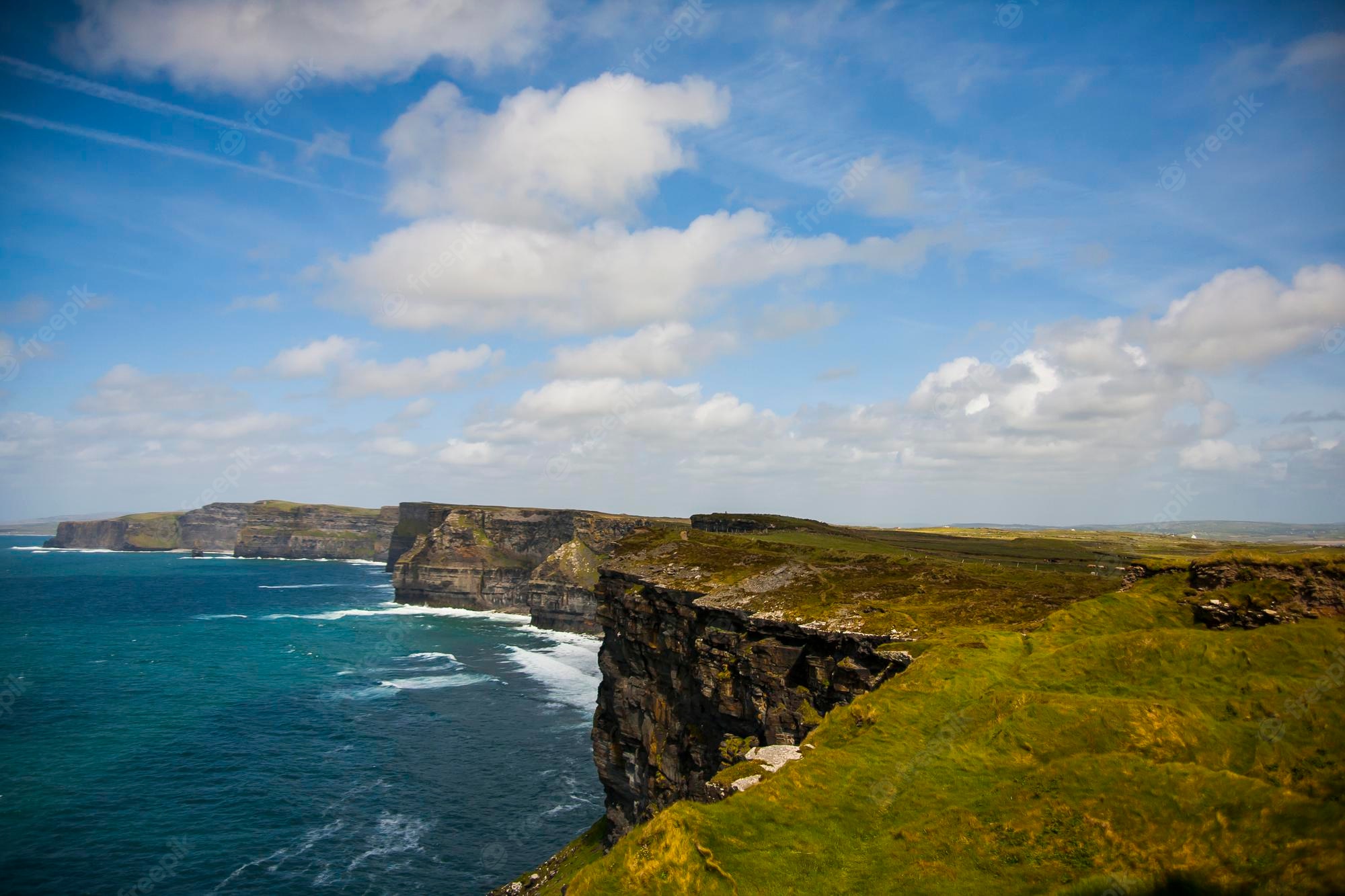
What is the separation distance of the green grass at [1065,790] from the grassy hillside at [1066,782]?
5 centimetres

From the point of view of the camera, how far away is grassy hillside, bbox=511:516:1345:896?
48.7 ft

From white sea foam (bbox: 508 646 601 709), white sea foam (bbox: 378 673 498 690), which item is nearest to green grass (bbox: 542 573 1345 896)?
white sea foam (bbox: 508 646 601 709)

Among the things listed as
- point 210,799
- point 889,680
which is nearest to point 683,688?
point 889,680

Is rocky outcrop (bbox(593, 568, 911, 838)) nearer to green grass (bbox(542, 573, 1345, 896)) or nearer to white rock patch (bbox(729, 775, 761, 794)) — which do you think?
white rock patch (bbox(729, 775, 761, 794))

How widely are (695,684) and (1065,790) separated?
3100 centimetres

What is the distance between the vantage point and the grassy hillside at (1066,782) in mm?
14836

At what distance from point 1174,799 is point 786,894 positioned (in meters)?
9.37

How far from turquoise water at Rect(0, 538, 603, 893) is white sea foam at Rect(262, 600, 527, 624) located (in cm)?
2339

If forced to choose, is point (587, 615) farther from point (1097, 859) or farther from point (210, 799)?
point (1097, 859)

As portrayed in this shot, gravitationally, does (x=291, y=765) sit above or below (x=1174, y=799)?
below

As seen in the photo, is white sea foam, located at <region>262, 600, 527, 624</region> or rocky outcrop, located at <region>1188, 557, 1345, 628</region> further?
white sea foam, located at <region>262, 600, 527, 624</region>

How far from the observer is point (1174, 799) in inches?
628

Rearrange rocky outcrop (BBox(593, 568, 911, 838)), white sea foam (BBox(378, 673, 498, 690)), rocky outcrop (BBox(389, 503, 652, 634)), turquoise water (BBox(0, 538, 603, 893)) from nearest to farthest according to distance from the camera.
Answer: rocky outcrop (BBox(593, 568, 911, 838)) < turquoise water (BBox(0, 538, 603, 893)) < white sea foam (BBox(378, 673, 498, 690)) < rocky outcrop (BBox(389, 503, 652, 634))
